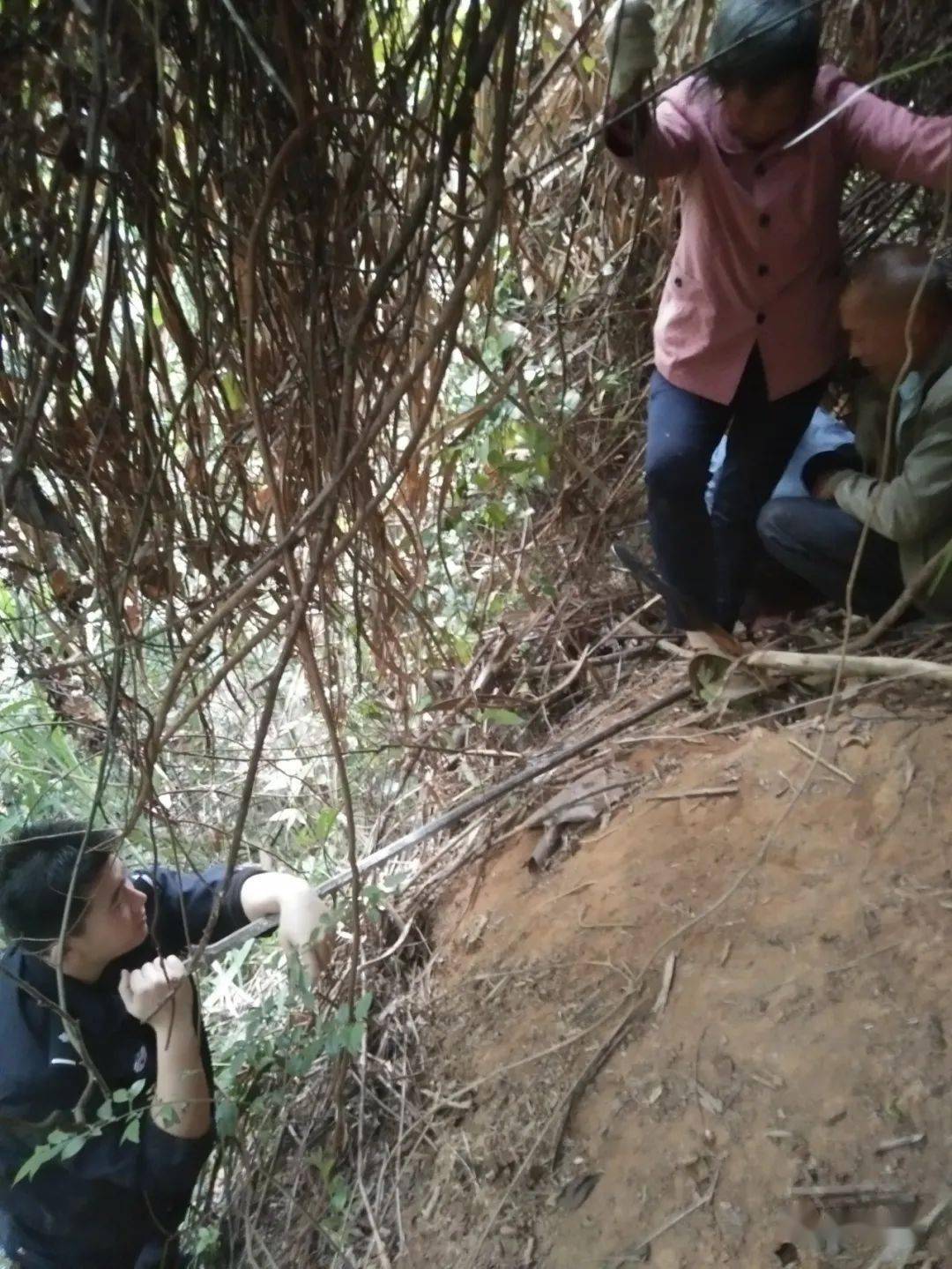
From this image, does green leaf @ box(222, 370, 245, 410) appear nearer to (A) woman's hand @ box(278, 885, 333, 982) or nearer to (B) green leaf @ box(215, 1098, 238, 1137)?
(A) woman's hand @ box(278, 885, 333, 982)

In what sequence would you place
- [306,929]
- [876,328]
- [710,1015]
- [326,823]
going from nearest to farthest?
1. [710,1015]
2. [876,328]
3. [306,929]
4. [326,823]

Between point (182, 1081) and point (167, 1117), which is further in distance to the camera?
point (182, 1081)

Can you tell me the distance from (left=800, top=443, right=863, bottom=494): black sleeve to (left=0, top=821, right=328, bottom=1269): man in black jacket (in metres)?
1.39

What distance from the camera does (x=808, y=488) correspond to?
2.12m

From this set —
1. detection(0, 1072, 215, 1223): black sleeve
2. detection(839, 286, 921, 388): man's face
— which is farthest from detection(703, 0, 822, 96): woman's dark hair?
detection(0, 1072, 215, 1223): black sleeve

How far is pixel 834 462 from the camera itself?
2.11m

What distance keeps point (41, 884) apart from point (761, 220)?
1.80 m

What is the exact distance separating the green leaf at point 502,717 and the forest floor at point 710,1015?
0.40 meters

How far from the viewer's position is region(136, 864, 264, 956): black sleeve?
205 cm

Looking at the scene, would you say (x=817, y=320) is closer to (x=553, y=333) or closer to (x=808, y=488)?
(x=808, y=488)

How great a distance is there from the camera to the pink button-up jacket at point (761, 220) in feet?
5.52

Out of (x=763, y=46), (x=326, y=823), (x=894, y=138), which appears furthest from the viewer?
(x=326, y=823)

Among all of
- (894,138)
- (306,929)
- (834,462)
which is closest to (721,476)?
(834,462)

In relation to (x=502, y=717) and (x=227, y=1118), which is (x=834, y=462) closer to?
(x=502, y=717)
